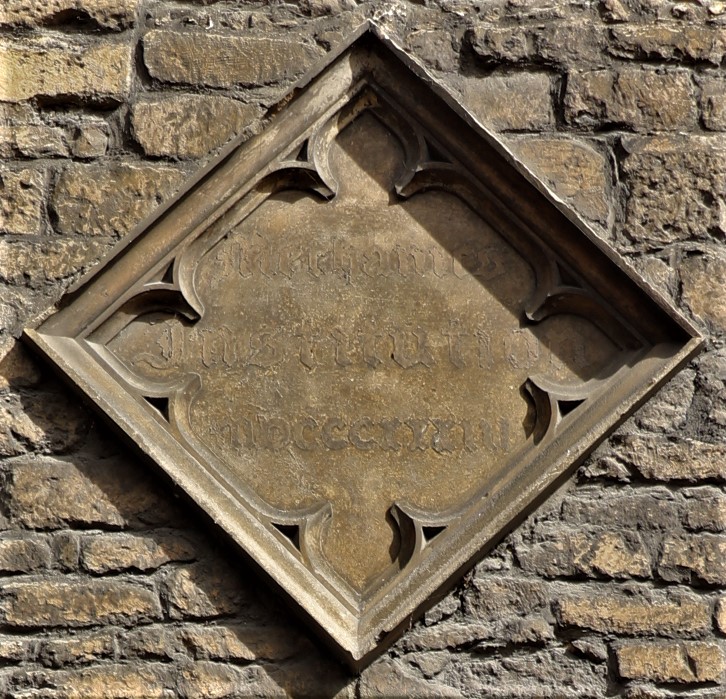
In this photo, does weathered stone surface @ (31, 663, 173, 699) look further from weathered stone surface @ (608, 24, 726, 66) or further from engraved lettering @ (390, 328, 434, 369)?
weathered stone surface @ (608, 24, 726, 66)

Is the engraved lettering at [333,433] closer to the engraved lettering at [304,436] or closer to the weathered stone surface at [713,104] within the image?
the engraved lettering at [304,436]

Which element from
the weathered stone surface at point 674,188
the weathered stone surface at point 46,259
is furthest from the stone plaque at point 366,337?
the weathered stone surface at point 674,188

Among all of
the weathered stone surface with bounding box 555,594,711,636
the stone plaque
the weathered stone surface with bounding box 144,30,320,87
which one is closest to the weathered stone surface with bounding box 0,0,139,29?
the weathered stone surface with bounding box 144,30,320,87

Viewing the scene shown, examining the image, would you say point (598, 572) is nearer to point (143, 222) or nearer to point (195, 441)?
point (195, 441)

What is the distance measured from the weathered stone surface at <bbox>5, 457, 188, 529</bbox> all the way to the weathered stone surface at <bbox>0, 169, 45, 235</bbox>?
753 millimetres

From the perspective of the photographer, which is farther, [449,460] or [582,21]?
[582,21]

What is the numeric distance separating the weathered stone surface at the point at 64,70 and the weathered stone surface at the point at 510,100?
112cm

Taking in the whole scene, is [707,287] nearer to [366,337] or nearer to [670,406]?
[670,406]

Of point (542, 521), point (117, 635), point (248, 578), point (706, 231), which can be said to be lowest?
point (117, 635)

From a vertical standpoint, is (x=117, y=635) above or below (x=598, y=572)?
below

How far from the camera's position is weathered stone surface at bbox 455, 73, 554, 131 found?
3348 millimetres

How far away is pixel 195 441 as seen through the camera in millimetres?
3184

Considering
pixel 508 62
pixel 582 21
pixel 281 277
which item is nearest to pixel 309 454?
pixel 281 277

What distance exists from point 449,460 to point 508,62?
133 cm
